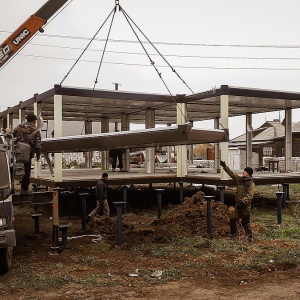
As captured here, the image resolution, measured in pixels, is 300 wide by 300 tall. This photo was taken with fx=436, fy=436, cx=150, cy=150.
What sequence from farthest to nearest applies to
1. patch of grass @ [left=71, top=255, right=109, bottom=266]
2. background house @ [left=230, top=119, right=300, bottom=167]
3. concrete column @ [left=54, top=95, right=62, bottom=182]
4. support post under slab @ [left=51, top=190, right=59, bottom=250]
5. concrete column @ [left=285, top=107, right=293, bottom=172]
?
background house @ [left=230, top=119, right=300, bottom=167]
concrete column @ [left=285, top=107, right=293, bottom=172]
concrete column @ [left=54, top=95, right=62, bottom=182]
support post under slab @ [left=51, top=190, right=59, bottom=250]
patch of grass @ [left=71, top=255, right=109, bottom=266]

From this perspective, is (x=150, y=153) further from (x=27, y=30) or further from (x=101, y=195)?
(x=27, y=30)

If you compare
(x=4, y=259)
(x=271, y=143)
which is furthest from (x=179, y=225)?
(x=271, y=143)

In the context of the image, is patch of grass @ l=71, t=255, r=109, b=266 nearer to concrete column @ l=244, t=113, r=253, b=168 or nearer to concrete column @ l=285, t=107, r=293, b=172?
concrete column @ l=285, t=107, r=293, b=172

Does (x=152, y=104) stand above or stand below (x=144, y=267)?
above

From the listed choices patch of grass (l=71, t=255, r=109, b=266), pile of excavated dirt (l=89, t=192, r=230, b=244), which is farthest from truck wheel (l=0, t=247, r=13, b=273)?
pile of excavated dirt (l=89, t=192, r=230, b=244)

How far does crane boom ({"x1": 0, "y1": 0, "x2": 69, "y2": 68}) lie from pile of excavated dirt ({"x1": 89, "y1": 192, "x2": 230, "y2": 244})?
5753 mm

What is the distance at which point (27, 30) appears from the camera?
468 inches

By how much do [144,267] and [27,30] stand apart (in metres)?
7.11

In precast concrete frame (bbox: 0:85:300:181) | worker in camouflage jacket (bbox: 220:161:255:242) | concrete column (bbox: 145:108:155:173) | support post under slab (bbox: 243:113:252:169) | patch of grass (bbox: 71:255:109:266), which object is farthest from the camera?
support post under slab (bbox: 243:113:252:169)

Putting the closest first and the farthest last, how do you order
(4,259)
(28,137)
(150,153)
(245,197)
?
(4,259) < (28,137) < (245,197) < (150,153)

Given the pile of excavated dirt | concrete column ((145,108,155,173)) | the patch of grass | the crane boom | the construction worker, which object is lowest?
the patch of grass

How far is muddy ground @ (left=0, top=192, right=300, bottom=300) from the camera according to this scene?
7438 mm

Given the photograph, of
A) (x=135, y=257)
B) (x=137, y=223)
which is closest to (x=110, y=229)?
(x=137, y=223)

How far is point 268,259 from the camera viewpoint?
9.55 meters
